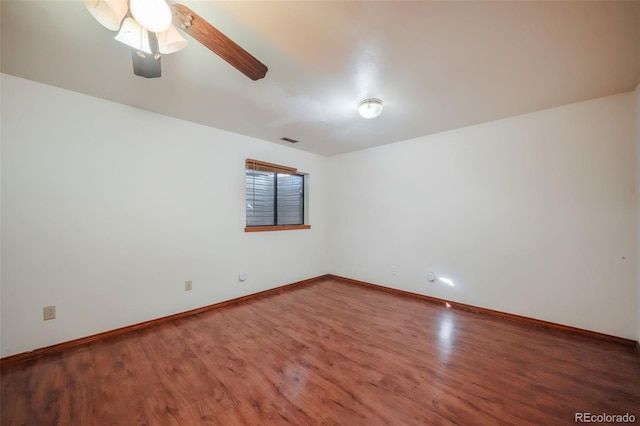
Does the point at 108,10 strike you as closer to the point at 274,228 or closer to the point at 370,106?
the point at 370,106

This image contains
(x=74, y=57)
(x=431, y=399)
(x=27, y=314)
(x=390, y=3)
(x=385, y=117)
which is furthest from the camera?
(x=385, y=117)

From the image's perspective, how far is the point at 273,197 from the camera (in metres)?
4.04

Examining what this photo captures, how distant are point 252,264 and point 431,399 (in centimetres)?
271

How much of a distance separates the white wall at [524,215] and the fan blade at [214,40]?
2819mm

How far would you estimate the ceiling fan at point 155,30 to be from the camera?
1072mm

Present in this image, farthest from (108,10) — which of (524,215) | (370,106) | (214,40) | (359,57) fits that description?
(524,215)

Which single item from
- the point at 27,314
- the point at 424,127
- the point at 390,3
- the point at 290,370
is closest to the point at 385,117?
the point at 424,127

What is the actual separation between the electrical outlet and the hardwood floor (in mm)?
333

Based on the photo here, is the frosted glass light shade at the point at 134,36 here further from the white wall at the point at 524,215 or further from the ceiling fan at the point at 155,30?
the white wall at the point at 524,215

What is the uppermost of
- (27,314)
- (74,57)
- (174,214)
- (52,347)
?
(74,57)

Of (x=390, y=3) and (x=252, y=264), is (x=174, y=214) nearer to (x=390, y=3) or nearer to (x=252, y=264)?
(x=252, y=264)

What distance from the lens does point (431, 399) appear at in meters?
1.56

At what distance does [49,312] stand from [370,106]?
3.50 m

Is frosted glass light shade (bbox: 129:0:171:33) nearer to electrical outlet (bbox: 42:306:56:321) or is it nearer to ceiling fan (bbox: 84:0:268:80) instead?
ceiling fan (bbox: 84:0:268:80)
